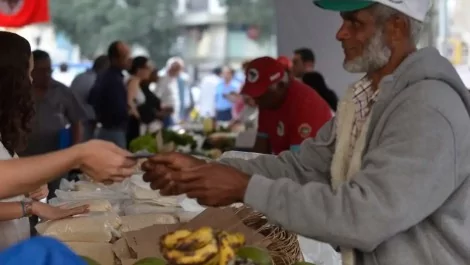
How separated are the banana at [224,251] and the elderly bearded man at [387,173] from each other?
0.50 ft

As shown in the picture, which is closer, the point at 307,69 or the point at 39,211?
the point at 39,211

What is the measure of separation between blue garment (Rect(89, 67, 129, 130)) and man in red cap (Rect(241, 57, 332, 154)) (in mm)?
3473

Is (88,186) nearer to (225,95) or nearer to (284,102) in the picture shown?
(284,102)

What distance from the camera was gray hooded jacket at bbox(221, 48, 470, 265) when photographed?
1.84 metres

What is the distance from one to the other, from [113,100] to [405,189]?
6531 mm

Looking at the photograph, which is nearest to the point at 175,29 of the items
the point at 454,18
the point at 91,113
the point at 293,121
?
the point at 454,18

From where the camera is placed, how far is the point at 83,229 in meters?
2.65

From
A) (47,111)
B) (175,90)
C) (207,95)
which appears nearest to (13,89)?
(47,111)

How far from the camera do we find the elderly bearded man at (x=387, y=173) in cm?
184

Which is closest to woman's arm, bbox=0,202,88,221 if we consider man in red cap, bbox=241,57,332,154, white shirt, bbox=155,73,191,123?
man in red cap, bbox=241,57,332,154

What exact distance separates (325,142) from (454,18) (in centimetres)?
963

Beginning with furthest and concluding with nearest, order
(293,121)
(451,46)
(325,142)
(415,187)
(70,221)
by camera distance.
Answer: (451,46) → (293,121) → (70,221) → (325,142) → (415,187)

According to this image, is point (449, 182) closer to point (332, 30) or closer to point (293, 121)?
point (293, 121)

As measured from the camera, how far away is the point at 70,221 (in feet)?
8.82
